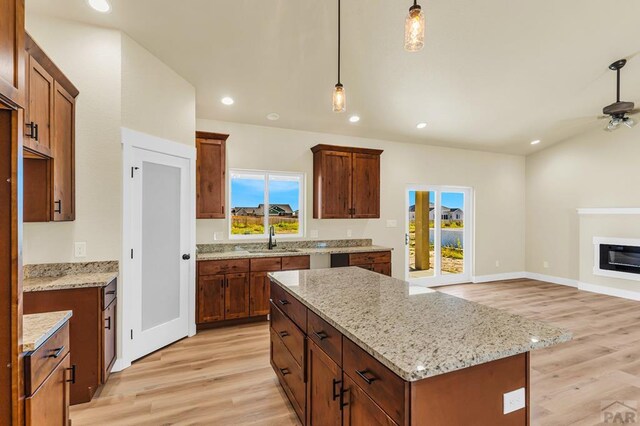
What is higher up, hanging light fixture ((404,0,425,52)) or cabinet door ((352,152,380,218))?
hanging light fixture ((404,0,425,52))

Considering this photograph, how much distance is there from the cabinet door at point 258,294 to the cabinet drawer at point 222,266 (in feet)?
0.60

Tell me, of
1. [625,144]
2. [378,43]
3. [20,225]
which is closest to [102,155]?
[20,225]

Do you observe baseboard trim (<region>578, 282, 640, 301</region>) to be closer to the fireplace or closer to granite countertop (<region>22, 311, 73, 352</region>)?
the fireplace

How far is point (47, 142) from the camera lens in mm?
2324

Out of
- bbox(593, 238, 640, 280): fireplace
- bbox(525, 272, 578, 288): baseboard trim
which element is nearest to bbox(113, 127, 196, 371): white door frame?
bbox(593, 238, 640, 280): fireplace

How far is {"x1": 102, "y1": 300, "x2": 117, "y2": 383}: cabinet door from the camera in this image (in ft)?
8.34

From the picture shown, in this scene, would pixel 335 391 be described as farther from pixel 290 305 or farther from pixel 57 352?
pixel 57 352

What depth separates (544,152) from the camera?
6887 mm

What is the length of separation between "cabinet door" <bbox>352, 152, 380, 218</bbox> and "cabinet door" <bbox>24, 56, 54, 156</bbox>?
375cm

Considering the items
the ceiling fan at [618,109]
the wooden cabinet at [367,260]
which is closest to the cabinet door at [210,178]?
the wooden cabinet at [367,260]

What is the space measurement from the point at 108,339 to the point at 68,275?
65 centimetres

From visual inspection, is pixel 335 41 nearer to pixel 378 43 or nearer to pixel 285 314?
pixel 378 43

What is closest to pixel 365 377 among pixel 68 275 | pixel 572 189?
pixel 68 275

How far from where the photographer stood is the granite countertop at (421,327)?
1.11 meters
